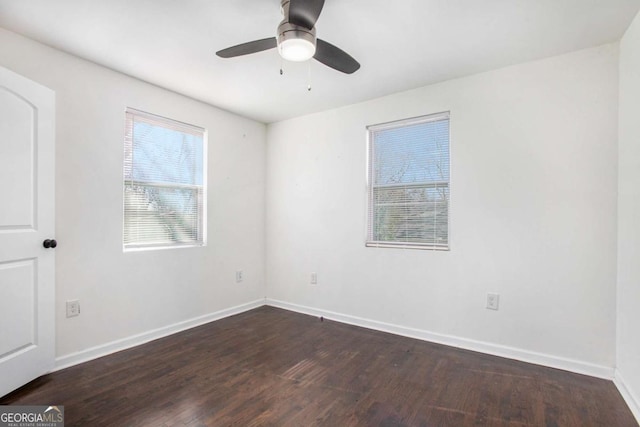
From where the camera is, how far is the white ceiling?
190 centimetres

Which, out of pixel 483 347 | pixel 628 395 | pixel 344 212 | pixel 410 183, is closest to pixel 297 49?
pixel 410 183

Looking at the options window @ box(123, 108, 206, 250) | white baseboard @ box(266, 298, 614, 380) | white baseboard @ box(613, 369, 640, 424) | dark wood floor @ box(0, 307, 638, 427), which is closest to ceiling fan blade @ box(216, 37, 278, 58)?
window @ box(123, 108, 206, 250)

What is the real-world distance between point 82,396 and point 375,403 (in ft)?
6.04

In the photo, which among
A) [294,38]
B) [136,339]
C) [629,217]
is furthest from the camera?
[136,339]

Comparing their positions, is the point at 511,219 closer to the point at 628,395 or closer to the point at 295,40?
the point at 628,395

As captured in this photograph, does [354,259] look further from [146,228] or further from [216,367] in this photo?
[146,228]

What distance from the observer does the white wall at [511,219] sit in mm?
2309

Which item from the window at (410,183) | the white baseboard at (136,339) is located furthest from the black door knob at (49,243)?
the window at (410,183)

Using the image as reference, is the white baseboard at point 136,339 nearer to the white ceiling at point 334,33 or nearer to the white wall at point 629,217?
the white ceiling at point 334,33

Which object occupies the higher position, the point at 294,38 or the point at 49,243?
the point at 294,38

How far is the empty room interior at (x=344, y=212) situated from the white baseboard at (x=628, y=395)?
19 millimetres

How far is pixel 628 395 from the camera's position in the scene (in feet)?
6.52

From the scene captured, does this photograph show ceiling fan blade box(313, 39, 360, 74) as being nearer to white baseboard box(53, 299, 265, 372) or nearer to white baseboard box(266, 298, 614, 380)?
white baseboard box(266, 298, 614, 380)

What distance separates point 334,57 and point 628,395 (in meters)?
2.80
